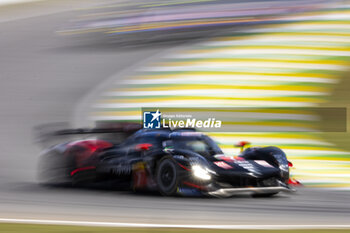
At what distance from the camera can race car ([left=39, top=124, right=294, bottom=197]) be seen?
6883 mm

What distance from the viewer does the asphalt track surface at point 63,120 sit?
19.4 ft

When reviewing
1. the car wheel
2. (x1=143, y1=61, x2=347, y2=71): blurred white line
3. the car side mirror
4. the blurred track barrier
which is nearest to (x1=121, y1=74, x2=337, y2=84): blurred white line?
the blurred track barrier

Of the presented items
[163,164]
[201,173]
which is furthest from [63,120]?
[201,173]

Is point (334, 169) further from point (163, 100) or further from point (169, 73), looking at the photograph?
point (169, 73)

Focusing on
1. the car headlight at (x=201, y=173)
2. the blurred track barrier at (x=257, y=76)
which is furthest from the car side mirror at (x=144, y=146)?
the blurred track barrier at (x=257, y=76)

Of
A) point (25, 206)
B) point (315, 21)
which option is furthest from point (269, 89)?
point (25, 206)

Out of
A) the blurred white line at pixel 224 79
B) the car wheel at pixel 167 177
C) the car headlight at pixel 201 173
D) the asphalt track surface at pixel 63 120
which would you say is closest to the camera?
the asphalt track surface at pixel 63 120

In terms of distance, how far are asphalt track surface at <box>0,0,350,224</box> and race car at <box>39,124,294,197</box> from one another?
0.57 ft

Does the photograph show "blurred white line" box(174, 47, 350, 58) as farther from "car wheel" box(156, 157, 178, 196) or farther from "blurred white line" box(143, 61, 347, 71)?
"car wheel" box(156, 157, 178, 196)

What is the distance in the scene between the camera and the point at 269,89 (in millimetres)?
14125

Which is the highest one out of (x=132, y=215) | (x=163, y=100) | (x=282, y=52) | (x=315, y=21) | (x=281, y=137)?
(x=315, y=21)

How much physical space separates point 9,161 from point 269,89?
A: 255 inches

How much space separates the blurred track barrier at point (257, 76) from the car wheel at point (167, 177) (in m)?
3.86

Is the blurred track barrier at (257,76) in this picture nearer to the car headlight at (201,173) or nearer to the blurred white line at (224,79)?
the blurred white line at (224,79)
